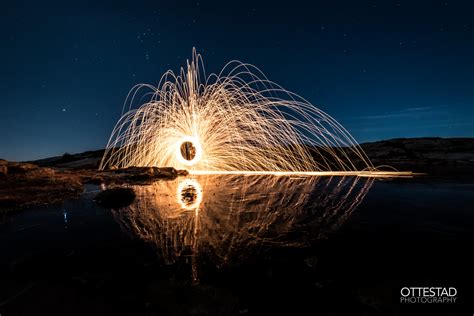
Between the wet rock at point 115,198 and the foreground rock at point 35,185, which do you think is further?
the foreground rock at point 35,185

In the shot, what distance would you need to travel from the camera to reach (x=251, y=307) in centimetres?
222

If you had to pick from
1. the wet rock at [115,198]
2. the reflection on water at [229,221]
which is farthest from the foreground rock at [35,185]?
the reflection on water at [229,221]

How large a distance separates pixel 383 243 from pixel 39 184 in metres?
10.5

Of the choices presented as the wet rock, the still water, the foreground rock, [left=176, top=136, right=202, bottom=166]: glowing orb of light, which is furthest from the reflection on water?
[left=176, top=136, right=202, bottom=166]: glowing orb of light

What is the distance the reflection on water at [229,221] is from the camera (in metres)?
3.52

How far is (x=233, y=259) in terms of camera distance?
314 centimetres

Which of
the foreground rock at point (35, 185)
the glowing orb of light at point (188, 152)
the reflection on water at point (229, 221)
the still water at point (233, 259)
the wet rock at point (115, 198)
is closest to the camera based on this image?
the still water at point (233, 259)

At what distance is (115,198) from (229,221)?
399 cm

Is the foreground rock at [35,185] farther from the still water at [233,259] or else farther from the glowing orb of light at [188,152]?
the glowing orb of light at [188,152]

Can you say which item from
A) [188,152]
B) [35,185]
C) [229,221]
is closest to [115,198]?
[35,185]

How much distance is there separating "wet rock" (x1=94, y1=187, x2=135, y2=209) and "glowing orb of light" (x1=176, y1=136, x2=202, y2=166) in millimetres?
8983

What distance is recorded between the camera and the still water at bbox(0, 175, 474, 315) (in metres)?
2.31

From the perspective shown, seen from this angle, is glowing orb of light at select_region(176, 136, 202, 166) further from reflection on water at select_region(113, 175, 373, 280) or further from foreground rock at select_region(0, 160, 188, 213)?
reflection on water at select_region(113, 175, 373, 280)

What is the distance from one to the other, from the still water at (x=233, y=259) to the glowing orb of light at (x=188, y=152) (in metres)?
10.7
